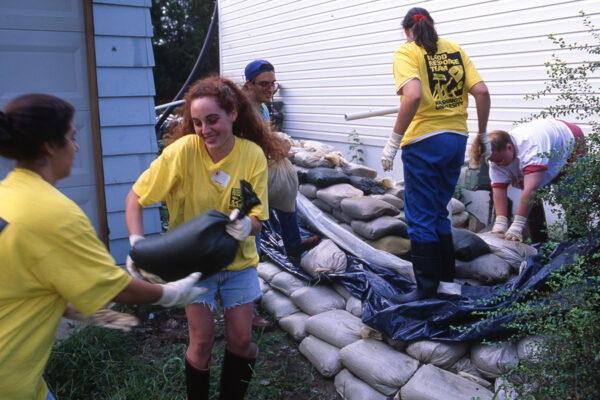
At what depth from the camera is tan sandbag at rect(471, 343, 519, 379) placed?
2492mm

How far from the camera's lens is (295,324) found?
3391 millimetres

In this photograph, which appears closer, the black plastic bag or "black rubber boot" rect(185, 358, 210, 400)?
the black plastic bag

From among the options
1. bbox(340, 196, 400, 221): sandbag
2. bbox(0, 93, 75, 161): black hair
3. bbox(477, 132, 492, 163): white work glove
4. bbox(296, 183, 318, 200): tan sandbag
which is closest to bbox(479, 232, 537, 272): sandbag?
bbox(477, 132, 492, 163): white work glove

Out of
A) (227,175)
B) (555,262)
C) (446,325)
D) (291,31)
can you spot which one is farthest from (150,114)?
(291,31)

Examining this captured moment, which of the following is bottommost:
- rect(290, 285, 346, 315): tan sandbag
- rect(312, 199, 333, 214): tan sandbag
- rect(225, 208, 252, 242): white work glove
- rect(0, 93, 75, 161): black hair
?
rect(290, 285, 346, 315): tan sandbag

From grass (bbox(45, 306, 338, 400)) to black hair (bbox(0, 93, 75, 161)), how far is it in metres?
1.72

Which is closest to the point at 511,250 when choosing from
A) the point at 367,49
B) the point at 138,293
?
the point at 138,293

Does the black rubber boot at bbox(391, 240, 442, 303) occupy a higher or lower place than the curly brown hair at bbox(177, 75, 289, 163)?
lower

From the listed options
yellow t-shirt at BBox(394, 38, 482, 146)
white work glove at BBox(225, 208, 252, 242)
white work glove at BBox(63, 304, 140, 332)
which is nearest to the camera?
white work glove at BBox(63, 304, 140, 332)

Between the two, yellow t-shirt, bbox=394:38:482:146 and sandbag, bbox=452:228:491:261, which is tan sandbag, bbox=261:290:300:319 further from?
yellow t-shirt, bbox=394:38:482:146

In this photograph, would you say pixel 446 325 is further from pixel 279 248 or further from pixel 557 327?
pixel 279 248

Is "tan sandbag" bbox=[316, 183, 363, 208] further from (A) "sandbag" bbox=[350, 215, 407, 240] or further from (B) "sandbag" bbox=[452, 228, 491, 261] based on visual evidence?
(B) "sandbag" bbox=[452, 228, 491, 261]

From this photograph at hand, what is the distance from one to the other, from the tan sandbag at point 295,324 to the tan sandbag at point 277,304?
60mm

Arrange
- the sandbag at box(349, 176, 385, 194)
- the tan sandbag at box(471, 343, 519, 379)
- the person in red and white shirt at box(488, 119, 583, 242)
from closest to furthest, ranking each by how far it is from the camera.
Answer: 1. the tan sandbag at box(471, 343, 519, 379)
2. the person in red and white shirt at box(488, 119, 583, 242)
3. the sandbag at box(349, 176, 385, 194)
